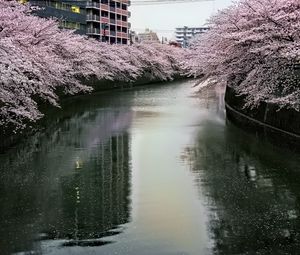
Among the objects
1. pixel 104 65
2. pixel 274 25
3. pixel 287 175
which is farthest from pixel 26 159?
pixel 104 65

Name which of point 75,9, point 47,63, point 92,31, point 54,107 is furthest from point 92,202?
point 92,31

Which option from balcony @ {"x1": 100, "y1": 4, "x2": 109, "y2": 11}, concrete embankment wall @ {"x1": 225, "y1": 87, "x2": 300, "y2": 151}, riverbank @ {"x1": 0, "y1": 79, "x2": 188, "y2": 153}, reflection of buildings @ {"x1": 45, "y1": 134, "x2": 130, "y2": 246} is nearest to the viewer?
reflection of buildings @ {"x1": 45, "y1": 134, "x2": 130, "y2": 246}

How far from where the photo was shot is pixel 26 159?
16.7 meters

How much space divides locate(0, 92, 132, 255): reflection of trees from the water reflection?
6.44 feet

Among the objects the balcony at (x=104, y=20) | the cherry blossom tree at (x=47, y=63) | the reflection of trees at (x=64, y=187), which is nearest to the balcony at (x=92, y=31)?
the balcony at (x=104, y=20)

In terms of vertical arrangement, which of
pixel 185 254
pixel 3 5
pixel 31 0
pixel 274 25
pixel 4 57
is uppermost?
pixel 31 0

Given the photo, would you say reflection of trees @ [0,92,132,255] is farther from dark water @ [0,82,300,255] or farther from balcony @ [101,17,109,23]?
balcony @ [101,17,109,23]

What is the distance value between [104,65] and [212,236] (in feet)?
145

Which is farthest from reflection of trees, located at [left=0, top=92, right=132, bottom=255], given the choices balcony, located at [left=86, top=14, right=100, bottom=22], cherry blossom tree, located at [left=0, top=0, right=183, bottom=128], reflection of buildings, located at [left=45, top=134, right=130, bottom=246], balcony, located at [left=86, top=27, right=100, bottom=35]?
→ balcony, located at [left=86, top=14, right=100, bottom=22]

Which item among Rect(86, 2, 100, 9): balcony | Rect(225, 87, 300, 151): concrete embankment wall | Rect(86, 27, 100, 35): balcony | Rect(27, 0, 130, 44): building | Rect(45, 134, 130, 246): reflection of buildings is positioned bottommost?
Rect(45, 134, 130, 246): reflection of buildings

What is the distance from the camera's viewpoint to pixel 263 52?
21.5m

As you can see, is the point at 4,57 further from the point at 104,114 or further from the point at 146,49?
the point at 146,49

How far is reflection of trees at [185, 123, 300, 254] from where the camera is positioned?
8562mm

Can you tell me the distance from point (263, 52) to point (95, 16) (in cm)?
8482
